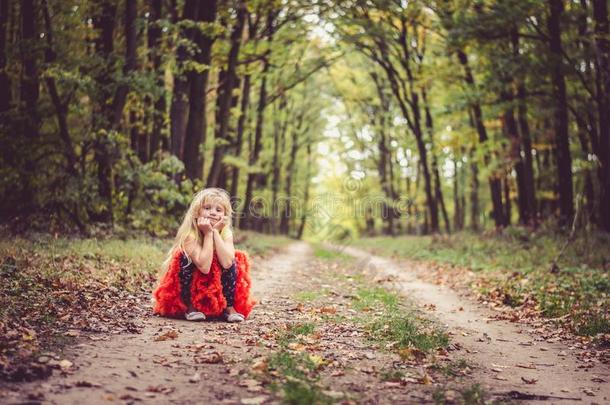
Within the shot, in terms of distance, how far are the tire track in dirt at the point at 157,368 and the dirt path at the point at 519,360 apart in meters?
2.29

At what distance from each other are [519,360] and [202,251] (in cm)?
371

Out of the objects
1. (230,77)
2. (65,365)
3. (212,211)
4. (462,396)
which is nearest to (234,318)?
(212,211)

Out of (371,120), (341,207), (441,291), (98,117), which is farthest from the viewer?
(341,207)

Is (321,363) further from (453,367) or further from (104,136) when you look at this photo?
(104,136)

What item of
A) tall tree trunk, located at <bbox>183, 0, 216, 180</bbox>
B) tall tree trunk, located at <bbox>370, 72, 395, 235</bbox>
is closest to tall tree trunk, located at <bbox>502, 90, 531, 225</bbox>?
tall tree trunk, located at <bbox>183, 0, 216, 180</bbox>

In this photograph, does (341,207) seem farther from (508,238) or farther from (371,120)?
(508,238)

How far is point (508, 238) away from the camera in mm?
18469

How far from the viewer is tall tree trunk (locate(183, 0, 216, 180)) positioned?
14.5 metres

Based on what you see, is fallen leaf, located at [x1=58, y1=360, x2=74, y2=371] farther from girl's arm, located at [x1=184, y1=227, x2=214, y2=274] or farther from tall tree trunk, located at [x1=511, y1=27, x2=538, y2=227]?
tall tree trunk, located at [x1=511, y1=27, x2=538, y2=227]

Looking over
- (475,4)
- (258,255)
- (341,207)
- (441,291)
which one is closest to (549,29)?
(475,4)

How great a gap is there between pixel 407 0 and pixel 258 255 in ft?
38.2

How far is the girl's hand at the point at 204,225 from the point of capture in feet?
19.8

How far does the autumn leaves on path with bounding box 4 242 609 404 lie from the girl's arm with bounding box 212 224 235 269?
74 cm

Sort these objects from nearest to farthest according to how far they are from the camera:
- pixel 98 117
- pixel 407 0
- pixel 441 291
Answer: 1. pixel 441 291
2. pixel 98 117
3. pixel 407 0
